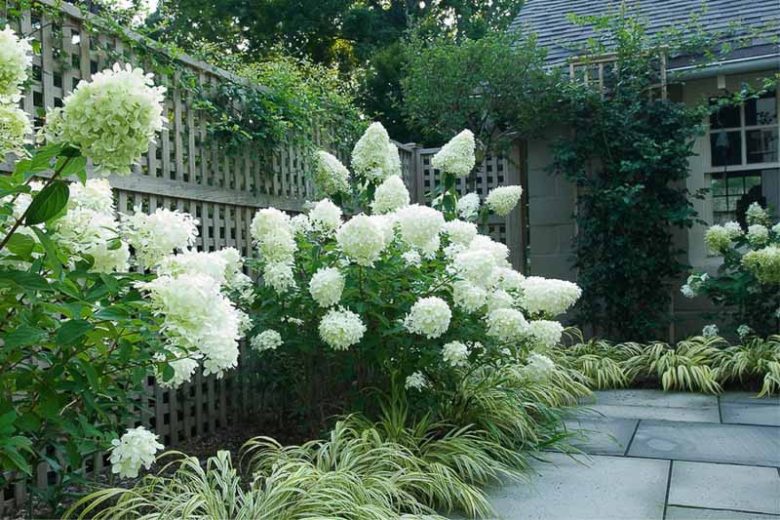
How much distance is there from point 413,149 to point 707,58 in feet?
10.4

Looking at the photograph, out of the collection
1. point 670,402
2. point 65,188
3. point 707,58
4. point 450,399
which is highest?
point 707,58

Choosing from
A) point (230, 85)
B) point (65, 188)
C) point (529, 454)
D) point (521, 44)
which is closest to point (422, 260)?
point (529, 454)

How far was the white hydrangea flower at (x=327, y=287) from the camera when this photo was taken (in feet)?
11.0

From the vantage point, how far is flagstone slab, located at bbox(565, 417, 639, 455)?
3.85 metres

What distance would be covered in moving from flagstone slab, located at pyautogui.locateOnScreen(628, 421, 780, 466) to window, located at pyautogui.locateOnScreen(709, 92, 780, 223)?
3494 mm

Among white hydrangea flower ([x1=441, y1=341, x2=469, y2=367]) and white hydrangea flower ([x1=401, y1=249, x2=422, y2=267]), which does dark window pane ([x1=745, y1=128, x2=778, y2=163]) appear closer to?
white hydrangea flower ([x1=401, y1=249, x2=422, y2=267])

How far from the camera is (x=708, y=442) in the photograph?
154 inches

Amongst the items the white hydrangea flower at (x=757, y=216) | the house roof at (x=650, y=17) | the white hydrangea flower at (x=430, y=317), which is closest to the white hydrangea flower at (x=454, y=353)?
the white hydrangea flower at (x=430, y=317)

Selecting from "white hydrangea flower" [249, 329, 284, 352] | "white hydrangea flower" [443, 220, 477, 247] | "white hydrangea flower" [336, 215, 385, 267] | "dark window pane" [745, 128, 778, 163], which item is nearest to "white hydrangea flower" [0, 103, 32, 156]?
"white hydrangea flower" [336, 215, 385, 267]

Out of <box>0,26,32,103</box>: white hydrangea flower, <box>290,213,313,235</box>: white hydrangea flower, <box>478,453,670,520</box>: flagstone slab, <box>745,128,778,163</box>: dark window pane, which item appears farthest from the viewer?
<box>745,128,778,163</box>: dark window pane

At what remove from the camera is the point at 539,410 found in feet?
13.8

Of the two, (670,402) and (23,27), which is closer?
(23,27)

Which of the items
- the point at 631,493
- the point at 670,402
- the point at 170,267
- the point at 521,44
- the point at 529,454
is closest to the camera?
the point at 170,267

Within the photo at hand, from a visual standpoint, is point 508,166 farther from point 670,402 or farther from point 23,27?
point 23,27
